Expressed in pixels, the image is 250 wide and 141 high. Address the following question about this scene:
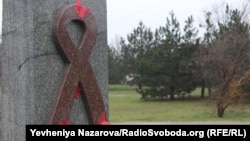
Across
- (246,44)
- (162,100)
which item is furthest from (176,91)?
(246,44)

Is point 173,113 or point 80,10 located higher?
point 80,10

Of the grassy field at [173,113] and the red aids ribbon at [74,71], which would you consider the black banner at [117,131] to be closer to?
the red aids ribbon at [74,71]

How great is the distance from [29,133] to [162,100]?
2136cm

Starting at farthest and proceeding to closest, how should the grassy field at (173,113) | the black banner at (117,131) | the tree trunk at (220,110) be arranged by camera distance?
1. the tree trunk at (220,110)
2. the grassy field at (173,113)
3. the black banner at (117,131)

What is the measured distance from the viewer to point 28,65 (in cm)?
338


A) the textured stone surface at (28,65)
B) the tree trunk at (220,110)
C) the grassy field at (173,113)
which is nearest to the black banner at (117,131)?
the textured stone surface at (28,65)

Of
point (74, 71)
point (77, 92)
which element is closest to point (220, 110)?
point (77, 92)

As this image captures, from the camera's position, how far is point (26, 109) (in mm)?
3396

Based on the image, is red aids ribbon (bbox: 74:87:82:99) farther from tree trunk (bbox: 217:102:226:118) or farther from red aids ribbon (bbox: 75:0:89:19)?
tree trunk (bbox: 217:102:226:118)

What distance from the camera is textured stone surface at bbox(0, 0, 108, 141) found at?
3.38 metres

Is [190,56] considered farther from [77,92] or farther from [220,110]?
[77,92]

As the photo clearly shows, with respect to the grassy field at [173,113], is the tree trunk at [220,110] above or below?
above

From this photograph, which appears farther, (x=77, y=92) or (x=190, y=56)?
(x=190, y=56)

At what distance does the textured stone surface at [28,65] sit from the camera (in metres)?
3.38
